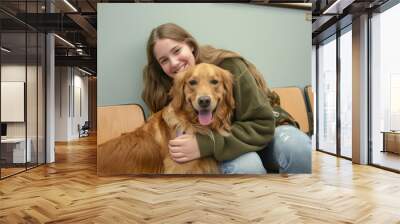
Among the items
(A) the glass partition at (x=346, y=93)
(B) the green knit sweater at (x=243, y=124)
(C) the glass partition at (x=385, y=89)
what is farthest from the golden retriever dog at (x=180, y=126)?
(A) the glass partition at (x=346, y=93)

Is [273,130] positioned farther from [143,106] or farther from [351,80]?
[351,80]

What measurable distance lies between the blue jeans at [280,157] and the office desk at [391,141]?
74.4 inches

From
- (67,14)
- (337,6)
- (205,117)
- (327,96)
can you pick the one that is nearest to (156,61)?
(205,117)

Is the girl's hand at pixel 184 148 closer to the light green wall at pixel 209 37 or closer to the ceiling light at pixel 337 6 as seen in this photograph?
the light green wall at pixel 209 37

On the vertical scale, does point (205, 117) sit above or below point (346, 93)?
below

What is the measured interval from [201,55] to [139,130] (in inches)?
60.4

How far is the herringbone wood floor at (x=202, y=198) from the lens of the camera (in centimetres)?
403

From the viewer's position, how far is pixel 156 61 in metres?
6.34

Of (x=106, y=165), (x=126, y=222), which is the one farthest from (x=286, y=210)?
(x=106, y=165)

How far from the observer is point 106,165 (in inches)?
254

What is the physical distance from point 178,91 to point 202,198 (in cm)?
190

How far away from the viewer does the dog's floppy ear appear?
612 centimetres

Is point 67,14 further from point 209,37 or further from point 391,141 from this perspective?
point 391,141

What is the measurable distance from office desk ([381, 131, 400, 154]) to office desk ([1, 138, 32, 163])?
6773 mm
